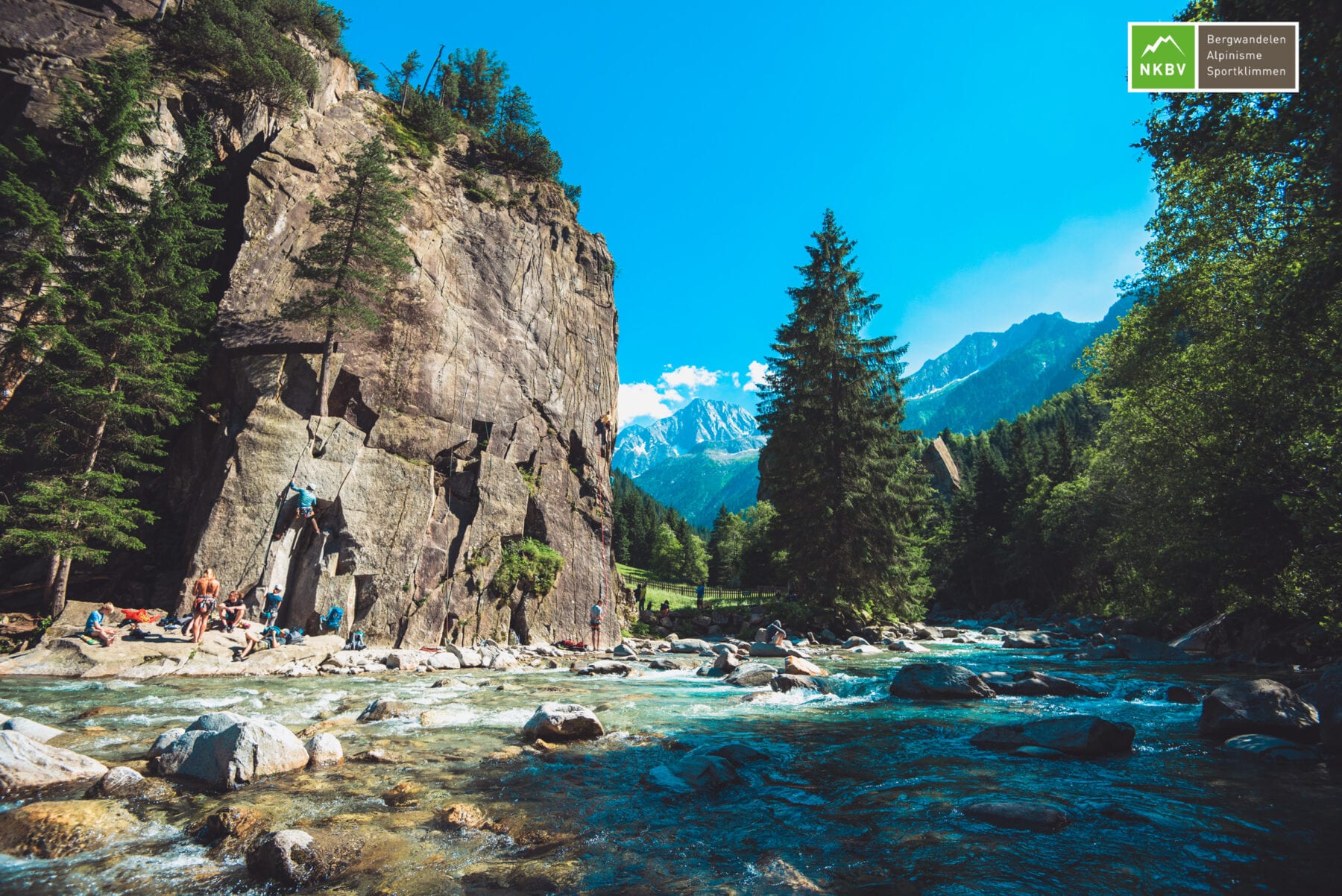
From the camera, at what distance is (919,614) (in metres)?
31.6

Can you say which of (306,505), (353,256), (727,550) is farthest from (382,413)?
(727,550)

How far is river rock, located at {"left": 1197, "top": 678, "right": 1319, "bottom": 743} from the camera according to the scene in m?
7.75

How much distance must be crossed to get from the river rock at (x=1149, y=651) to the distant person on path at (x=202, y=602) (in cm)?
3054

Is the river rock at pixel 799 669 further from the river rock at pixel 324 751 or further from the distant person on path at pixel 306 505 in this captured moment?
the distant person on path at pixel 306 505

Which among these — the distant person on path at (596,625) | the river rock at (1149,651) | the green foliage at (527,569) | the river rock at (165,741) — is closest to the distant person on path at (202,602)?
the green foliage at (527,569)

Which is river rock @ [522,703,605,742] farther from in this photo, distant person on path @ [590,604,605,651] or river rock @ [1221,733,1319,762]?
distant person on path @ [590,604,605,651]

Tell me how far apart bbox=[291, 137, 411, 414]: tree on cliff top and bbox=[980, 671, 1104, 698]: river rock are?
85.7ft

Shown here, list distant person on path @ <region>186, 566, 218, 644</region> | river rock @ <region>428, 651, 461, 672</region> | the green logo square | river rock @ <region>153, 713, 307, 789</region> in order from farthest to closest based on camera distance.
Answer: river rock @ <region>428, 651, 461, 672</region> < distant person on path @ <region>186, 566, 218, 644</region> < the green logo square < river rock @ <region>153, 713, 307, 789</region>

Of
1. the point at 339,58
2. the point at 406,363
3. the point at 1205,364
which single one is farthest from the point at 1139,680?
the point at 339,58

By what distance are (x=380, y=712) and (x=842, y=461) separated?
1005 inches

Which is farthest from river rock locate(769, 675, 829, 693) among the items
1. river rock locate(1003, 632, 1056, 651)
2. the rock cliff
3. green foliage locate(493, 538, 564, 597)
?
river rock locate(1003, 632, 1056, 651)

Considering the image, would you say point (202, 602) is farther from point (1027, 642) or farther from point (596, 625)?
point (1027, 642)

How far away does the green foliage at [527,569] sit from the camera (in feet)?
85.5

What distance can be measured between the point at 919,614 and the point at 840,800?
29.2 m
